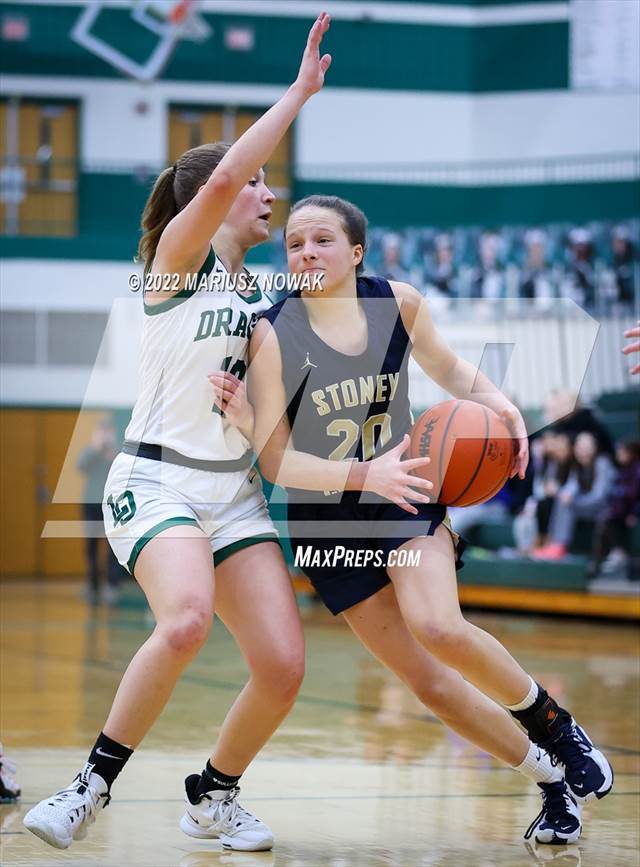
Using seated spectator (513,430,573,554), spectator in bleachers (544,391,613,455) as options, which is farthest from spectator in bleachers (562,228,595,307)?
seated spectator (513,430,573,554)

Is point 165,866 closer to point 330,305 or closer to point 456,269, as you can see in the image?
point 330,305

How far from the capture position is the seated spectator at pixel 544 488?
13.4 m

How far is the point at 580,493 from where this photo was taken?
43.7ft

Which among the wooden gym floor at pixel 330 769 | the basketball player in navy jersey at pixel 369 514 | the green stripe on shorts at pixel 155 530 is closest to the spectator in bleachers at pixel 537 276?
the wooden gym floor at pixel 330 769

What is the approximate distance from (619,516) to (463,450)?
9.18 m

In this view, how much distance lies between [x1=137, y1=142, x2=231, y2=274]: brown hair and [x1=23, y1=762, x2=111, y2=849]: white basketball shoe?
147 cm

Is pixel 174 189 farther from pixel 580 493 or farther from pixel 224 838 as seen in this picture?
pixel 580 493

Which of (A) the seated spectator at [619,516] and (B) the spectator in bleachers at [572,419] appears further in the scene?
(B) the spectator in bleachers at [572,419]

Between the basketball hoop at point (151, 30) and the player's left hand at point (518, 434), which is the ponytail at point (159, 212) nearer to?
the player's left hand at point (518, 434)

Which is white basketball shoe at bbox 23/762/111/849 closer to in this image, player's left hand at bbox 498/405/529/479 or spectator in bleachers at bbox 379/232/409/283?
player's left hand at bbox 498/405/529/479

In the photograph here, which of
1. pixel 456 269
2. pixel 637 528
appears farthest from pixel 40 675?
pixel 456 269

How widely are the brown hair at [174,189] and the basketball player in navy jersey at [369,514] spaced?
12.2 inches

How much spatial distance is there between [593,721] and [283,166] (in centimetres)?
1684

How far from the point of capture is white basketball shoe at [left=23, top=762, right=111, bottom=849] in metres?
3.54
